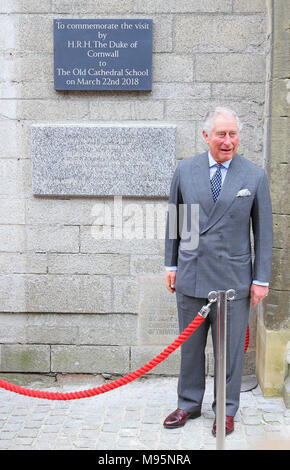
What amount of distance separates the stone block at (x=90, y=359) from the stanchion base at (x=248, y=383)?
84 cm

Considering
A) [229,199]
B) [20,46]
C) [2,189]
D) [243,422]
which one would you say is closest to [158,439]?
[243,422]

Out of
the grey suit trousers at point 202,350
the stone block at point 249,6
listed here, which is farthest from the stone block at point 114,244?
the stone block at point 249,6

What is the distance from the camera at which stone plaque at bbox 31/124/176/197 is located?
4.32m

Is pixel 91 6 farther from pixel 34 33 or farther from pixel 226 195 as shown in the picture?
pixel 226 195

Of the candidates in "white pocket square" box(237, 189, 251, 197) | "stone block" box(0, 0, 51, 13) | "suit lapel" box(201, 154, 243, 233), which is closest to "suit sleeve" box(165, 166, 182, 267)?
"suit lapel" box(201, 154, 243, 233)

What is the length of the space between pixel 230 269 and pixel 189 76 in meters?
1.47

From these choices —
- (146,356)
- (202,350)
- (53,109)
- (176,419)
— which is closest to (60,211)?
(53,109)

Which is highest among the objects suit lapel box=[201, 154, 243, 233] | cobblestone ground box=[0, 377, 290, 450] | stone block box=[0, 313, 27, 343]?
suit lapel box=[201, 154, 243, 233]

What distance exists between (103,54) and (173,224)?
1.35 meters

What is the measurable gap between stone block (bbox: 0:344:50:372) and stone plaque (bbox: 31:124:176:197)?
1.15 metres

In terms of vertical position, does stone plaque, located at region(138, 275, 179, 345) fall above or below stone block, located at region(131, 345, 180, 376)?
above

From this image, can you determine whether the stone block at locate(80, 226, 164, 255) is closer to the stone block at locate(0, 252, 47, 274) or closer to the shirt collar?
the stone block at locate(0, 252, 47, 274)

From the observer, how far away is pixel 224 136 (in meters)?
3.45
